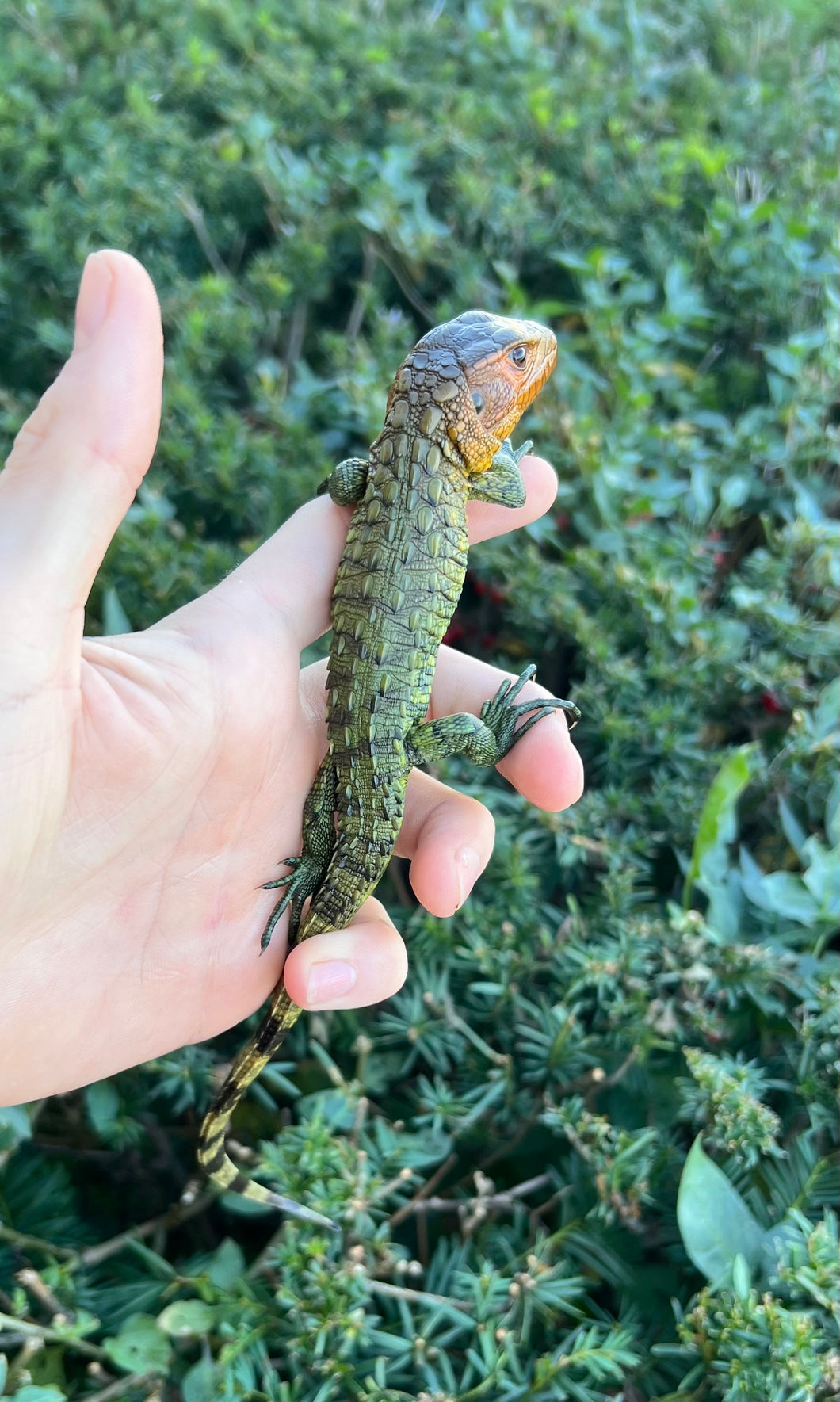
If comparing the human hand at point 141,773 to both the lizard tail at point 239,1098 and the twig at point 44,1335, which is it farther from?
the twig at point 44,1335

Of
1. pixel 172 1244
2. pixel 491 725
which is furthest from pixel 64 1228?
pixel 491 725

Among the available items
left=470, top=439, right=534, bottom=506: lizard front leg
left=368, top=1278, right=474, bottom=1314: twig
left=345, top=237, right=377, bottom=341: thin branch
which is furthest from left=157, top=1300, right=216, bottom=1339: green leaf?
left=345, top=237, right=377, bottom=341: thin branch

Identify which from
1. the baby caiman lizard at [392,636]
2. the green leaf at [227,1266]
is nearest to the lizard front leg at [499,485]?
the baby caiman lizard at [392,636]

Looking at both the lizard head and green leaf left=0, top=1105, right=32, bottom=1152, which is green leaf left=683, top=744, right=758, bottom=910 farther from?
green leaf left=0, top=1105, right=32, bottom=1152

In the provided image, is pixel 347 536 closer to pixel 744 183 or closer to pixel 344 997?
pixel 344 997

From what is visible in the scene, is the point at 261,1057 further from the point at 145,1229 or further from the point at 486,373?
the point at 486,373
